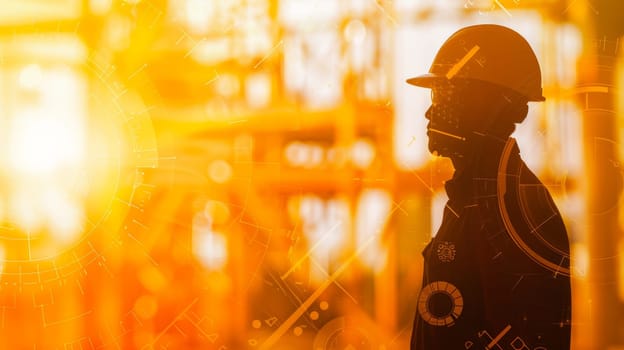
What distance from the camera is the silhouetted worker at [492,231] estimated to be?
1.39m

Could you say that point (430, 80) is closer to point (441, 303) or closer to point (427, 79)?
point (427, 79)

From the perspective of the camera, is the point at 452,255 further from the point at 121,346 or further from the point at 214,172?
the point at 121,346

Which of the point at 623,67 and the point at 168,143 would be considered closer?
the point at 623,67

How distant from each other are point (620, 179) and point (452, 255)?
0.71 m

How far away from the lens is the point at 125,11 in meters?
2.64

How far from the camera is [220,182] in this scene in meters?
2.62

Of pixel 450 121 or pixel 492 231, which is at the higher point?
pixel 450 121

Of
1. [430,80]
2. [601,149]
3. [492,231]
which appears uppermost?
[430,80]

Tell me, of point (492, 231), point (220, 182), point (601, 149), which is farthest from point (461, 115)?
point (220, 182)

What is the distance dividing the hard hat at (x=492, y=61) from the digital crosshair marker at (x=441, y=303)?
0.52 meters

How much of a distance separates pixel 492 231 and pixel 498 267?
9 centimetres

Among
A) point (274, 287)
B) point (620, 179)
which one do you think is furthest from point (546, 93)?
point (274, 287)
